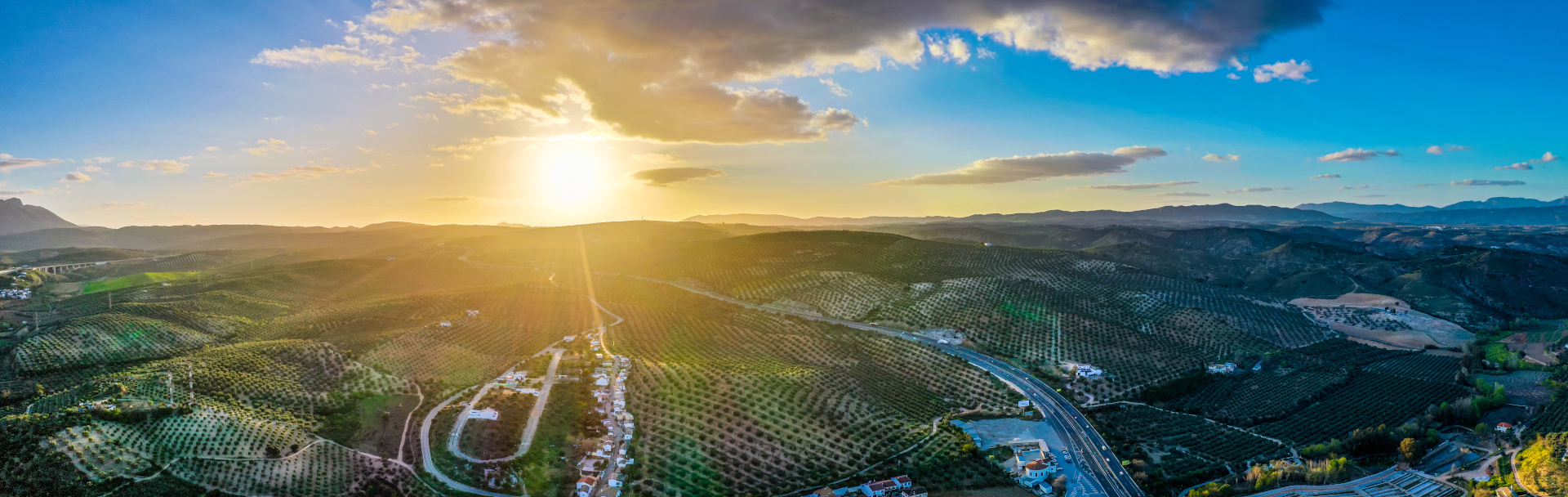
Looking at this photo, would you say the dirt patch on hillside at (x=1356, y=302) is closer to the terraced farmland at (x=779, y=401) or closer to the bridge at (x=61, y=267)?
the terraced farmland at (x=779, y=401)

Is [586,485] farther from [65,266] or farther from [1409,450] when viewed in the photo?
[65,266]

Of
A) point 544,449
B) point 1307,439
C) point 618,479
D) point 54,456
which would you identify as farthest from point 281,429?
point 1307,439

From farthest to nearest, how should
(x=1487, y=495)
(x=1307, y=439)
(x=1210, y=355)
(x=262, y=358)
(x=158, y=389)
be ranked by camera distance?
(x=1210, y=355) < (x=262, y=358) < (x=1307, y=439) < (x=158, y=389) < (x=1487, y=495)

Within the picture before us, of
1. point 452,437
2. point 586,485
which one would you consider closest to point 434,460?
point 452,437

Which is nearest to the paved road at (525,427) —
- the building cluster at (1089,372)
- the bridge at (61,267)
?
the building cluster at (1089,372)

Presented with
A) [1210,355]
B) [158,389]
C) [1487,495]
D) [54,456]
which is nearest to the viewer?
[54,456]

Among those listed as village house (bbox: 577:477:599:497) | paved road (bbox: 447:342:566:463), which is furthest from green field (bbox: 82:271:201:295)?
village house (bbox: 577:477:599:497)

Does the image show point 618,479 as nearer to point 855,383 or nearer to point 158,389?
point 855,383

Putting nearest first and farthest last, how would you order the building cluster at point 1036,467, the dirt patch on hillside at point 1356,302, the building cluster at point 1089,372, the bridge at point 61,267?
the building cluster at point 1036,467 < the building cluster at point 1089,372 < the dirt patch on hillside at point 1356,302 < the bridge at point 61,267
